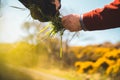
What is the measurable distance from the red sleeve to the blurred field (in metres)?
17.8

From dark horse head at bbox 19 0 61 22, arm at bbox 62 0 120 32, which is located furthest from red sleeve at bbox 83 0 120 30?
dark horse head at bbox 19 0 61 22

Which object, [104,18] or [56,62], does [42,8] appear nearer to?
[104,18]

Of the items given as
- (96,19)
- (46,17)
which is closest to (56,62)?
(46,17)

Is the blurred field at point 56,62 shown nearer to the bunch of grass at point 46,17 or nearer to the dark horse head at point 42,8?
the bunch of grass at point 46,17

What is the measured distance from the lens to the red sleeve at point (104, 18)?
3.08 metres

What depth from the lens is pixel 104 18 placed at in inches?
124

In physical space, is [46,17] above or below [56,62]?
above

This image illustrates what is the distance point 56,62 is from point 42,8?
35412mm

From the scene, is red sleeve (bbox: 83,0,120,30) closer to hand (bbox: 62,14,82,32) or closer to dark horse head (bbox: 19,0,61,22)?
hand (bbox: 62,14,82,32)

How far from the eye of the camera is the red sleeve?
3080 millimetres

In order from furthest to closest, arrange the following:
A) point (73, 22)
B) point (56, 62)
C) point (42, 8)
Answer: point (56, 62) < point (73, 22) < point (42, 8)

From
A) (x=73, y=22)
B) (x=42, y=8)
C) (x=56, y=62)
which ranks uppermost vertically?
(x=42, y=8)

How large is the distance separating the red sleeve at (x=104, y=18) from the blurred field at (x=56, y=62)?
1782 cm

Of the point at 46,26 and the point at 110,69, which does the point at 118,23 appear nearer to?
the point at 46,26
